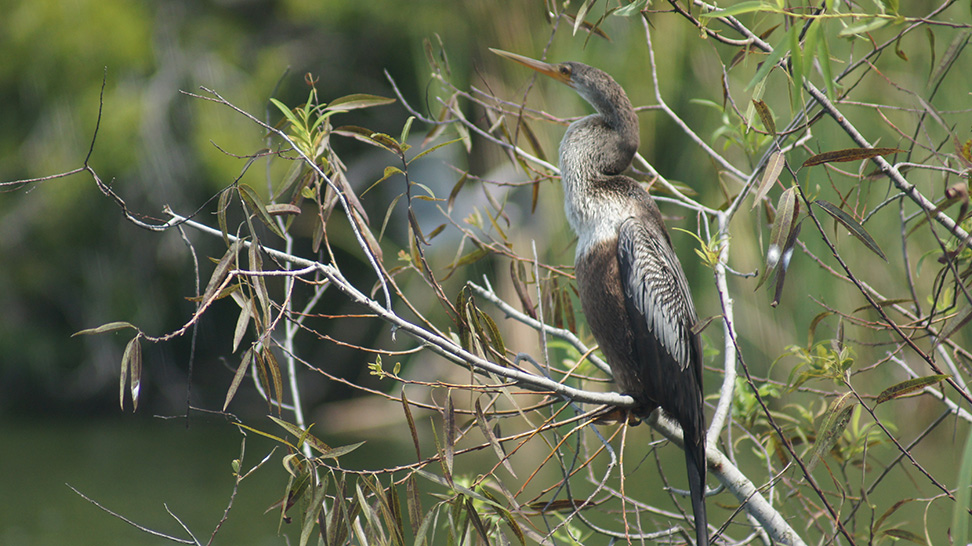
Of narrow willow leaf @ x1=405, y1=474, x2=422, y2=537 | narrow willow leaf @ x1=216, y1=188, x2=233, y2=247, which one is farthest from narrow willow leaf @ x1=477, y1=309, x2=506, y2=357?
narrow willow leaf @ x1=216, y1=188, x2=233, y2=247

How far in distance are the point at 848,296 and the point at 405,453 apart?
4014 millimetres

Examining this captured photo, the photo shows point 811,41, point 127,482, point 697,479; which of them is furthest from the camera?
point 127,482

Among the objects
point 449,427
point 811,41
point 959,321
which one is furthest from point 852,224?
point 449,427

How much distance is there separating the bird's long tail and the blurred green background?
9.41 feet

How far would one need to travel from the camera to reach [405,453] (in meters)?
6.93

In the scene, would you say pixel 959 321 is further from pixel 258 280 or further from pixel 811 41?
pixel 258 280

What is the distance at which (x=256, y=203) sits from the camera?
1.41 meters

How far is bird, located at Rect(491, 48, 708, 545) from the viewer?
1.99 m

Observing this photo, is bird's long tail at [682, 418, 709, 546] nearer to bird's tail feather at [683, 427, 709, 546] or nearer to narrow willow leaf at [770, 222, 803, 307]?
bird's tail feather at [683, 427, 709, 546]

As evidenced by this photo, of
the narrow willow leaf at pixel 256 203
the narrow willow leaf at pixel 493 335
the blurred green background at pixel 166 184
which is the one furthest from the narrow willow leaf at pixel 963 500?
the blurred green background at pixel 166 184

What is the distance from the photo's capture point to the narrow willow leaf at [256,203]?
1.40 m

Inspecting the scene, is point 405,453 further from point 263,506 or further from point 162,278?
point 162,278

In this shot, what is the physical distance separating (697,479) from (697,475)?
2cm

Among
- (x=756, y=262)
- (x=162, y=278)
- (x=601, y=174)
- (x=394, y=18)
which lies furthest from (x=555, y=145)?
(x=162, y=278)
